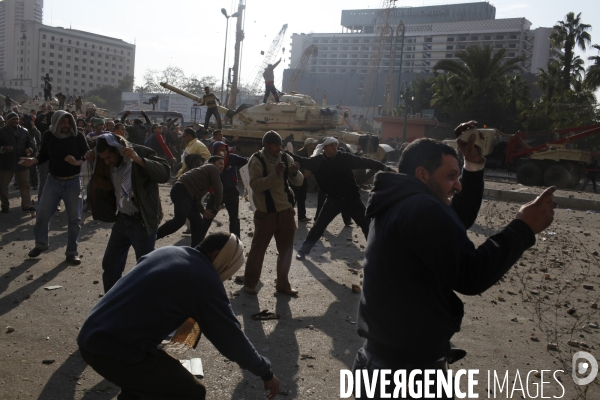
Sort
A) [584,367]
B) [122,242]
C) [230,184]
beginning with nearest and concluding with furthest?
[584,367]
[122,242]
[230,184]

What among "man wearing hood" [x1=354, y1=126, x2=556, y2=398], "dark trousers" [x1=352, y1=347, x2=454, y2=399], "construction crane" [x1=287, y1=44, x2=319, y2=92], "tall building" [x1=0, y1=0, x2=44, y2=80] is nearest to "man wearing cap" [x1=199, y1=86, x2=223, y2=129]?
"man wearing hood" [x1=354, y1=126, x2=556, y2=398]

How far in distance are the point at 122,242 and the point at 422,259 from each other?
12.0 feet

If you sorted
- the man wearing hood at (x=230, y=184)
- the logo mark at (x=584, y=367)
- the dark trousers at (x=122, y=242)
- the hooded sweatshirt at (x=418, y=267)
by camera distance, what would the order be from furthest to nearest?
the man wearing hood at (x=230, y=184), the dark trousers at (x=122, y=242), the logo mark at (x=584, y=367), the hooded sweatshirt at (x=418, y=267)

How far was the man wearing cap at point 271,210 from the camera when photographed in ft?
22.2

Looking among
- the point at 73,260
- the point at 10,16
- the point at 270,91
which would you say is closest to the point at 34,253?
the point at 73,260

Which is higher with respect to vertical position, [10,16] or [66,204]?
[10,16]

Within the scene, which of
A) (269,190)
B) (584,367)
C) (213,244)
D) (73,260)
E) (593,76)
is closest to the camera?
(213,244)

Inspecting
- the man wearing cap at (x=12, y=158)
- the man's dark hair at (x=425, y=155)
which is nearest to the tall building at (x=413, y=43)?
the man wearing cap at (x=12, y=158)

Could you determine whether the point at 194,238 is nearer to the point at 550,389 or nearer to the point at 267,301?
the point at 267,301

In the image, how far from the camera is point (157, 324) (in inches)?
104

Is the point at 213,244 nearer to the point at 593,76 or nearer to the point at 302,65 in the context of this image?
the point at 593,76

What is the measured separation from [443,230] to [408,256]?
0.23 m

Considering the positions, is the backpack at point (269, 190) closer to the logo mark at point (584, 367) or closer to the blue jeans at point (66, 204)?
the blue jeans at point (66, 204)

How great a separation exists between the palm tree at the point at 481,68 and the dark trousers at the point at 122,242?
39.3 m
